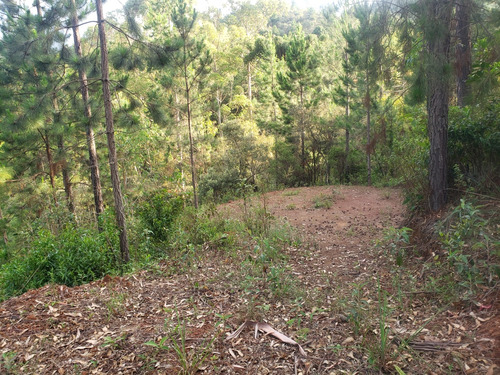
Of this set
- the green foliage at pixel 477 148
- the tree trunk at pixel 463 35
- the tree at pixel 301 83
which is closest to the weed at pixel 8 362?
the green foliage at pixel 477 148

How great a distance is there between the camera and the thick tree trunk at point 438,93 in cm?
434

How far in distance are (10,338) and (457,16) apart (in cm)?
689

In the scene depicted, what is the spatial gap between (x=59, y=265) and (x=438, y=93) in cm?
605

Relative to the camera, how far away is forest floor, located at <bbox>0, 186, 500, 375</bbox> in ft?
8.26

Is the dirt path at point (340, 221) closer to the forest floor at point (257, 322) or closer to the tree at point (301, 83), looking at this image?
the forest floor at point (257, 322)

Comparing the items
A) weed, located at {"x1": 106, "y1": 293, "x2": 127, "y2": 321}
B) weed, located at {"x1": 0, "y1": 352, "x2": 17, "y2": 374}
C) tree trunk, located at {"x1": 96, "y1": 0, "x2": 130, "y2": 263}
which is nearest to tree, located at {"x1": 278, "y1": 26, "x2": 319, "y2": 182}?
tree trunk, located at {"x1": 96, "y1": 0, "x2": 130, "y2": 263}

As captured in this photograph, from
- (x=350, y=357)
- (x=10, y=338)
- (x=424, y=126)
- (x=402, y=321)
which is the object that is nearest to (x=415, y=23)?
(x=424, y=126)

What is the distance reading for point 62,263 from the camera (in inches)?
196

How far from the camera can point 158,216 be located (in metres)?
6.19

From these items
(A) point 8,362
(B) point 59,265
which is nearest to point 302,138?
(B) point 59,265

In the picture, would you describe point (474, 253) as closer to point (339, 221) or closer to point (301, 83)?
point (339, 221)

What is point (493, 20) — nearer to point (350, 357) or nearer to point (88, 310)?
point (350, 357)

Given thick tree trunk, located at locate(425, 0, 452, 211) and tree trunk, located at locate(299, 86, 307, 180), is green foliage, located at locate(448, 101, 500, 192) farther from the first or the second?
tree trunk, located at locate(299, 86, 307, 180)

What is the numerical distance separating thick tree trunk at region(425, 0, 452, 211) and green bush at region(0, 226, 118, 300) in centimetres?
513
